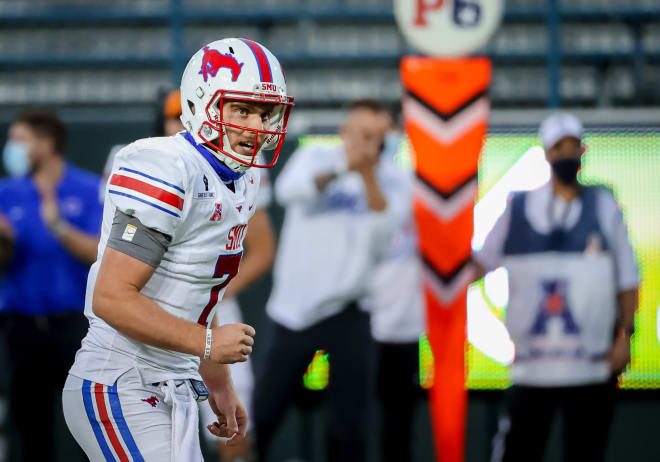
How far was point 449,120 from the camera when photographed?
5.45m

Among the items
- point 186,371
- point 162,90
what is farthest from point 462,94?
point 186,371

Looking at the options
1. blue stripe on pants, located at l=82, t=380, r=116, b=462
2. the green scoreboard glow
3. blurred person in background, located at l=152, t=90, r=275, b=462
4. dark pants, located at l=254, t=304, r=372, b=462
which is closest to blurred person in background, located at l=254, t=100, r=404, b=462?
dark pants, located at l=254, t=304, r=372, b=462

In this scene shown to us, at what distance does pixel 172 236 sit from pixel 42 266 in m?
3.09

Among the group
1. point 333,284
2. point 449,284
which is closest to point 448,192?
point 449,284

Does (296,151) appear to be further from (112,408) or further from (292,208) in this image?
(112,408)

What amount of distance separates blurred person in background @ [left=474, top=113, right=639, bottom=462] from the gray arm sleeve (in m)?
2.83

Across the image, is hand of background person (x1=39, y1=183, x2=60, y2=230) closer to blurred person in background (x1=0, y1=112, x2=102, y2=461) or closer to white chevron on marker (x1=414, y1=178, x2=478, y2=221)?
blurred person in background (x1=0, y1=112, x2=102, y2=461)

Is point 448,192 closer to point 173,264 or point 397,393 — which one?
point 397,393

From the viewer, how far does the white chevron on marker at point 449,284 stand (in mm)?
5438

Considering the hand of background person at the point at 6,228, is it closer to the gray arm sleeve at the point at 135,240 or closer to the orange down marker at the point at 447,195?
the orange down marker at the point at 447,195

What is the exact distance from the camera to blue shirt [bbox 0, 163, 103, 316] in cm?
539

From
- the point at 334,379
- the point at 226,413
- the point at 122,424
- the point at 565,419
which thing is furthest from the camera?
the point at 334,379

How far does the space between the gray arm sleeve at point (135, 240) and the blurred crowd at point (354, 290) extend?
226 centimetres

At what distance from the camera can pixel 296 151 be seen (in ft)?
20.7
